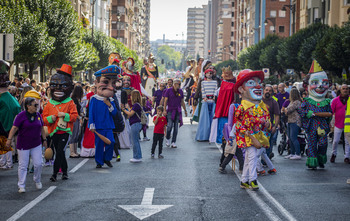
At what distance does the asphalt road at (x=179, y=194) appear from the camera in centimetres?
842

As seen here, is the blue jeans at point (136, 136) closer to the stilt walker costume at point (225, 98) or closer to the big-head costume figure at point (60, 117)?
the stilt walker costume at point (225, 98)

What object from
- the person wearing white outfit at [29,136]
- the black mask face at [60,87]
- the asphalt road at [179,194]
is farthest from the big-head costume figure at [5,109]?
the person wearing white outfit at [29,136]

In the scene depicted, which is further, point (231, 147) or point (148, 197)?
point (231, 147)

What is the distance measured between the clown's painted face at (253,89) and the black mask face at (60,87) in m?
3.31

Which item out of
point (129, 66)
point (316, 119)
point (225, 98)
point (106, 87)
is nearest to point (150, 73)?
point (129, 66)

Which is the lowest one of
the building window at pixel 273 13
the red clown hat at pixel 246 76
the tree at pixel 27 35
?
the red clown hat at pixel 246 76

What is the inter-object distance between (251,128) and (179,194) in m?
1.67

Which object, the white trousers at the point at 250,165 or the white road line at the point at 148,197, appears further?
the white trousers at the point at 250,165

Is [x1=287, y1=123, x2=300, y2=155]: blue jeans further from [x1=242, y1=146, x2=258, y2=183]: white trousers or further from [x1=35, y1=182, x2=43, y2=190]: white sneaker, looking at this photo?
[x1=35, y1=182, x2=43, y2=190]: white sneaker

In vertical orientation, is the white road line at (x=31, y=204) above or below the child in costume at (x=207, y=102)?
below

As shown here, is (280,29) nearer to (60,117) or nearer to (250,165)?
(60,117)

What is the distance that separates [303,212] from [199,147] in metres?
9.63

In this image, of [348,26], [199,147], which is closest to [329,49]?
[348,26]

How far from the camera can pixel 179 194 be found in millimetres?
9938
